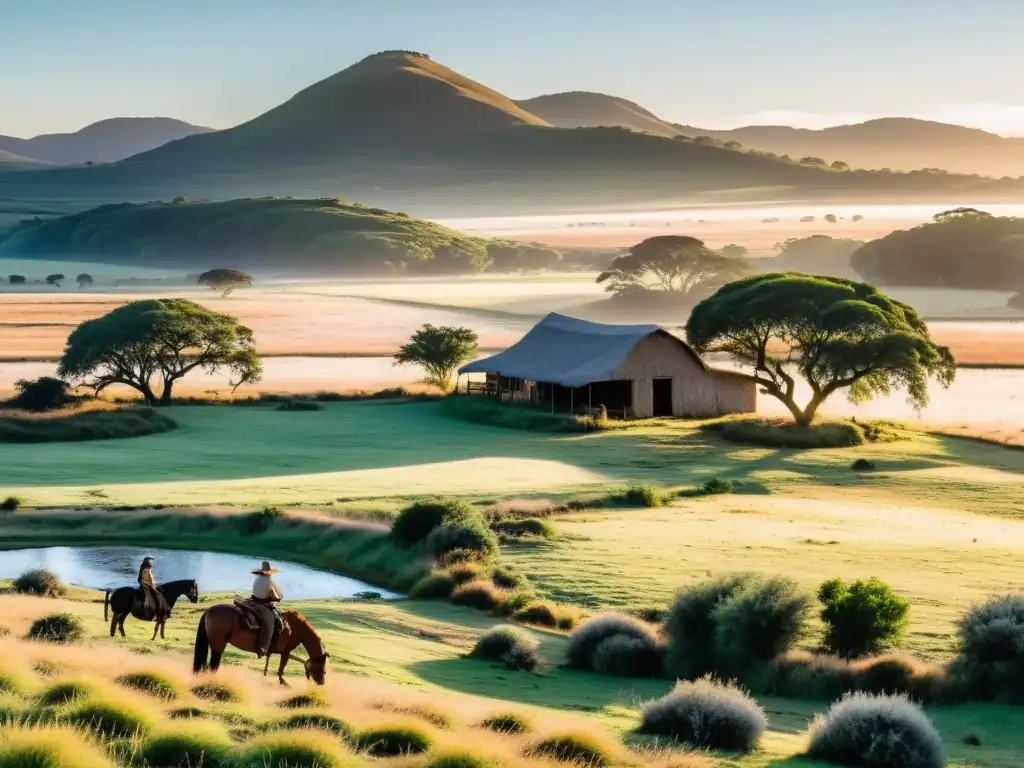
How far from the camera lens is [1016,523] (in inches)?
1975

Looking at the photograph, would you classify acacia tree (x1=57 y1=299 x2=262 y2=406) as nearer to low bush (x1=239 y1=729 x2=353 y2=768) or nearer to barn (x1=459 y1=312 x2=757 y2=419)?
barn (x1=459 y1=312 x2=757 y2=419)

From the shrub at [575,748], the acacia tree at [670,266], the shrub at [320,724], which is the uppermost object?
the acacia tree at [670,266]

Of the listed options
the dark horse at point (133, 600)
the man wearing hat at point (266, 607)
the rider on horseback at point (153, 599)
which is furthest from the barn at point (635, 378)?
the man wearing hat at point (266, 607)

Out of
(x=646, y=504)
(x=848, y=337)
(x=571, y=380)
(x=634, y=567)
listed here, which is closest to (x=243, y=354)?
(x=571, y=380)

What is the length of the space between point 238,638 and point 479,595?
16494mm

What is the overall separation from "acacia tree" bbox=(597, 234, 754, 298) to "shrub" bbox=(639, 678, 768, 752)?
162 m

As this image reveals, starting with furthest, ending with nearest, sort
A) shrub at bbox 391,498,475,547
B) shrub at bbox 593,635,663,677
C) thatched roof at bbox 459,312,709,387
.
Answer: thatched roof at bbox 459,312,709,387 → shrub at bbox 391,498,475,547 → shrub at bbox 593,635,663,677

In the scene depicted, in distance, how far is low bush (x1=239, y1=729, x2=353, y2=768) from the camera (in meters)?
16.8

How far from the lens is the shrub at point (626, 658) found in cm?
2984

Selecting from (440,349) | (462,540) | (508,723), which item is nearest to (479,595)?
(462,540)

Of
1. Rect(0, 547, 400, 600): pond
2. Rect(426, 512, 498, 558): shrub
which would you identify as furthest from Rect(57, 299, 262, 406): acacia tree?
Rect(426, 512, 498, 558): shrub

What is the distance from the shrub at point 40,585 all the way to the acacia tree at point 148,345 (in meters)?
50.2

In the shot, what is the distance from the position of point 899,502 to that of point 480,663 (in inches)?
1171

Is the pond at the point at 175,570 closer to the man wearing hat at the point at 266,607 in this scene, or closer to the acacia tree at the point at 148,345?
the man wearing hat at the point at 266,607
